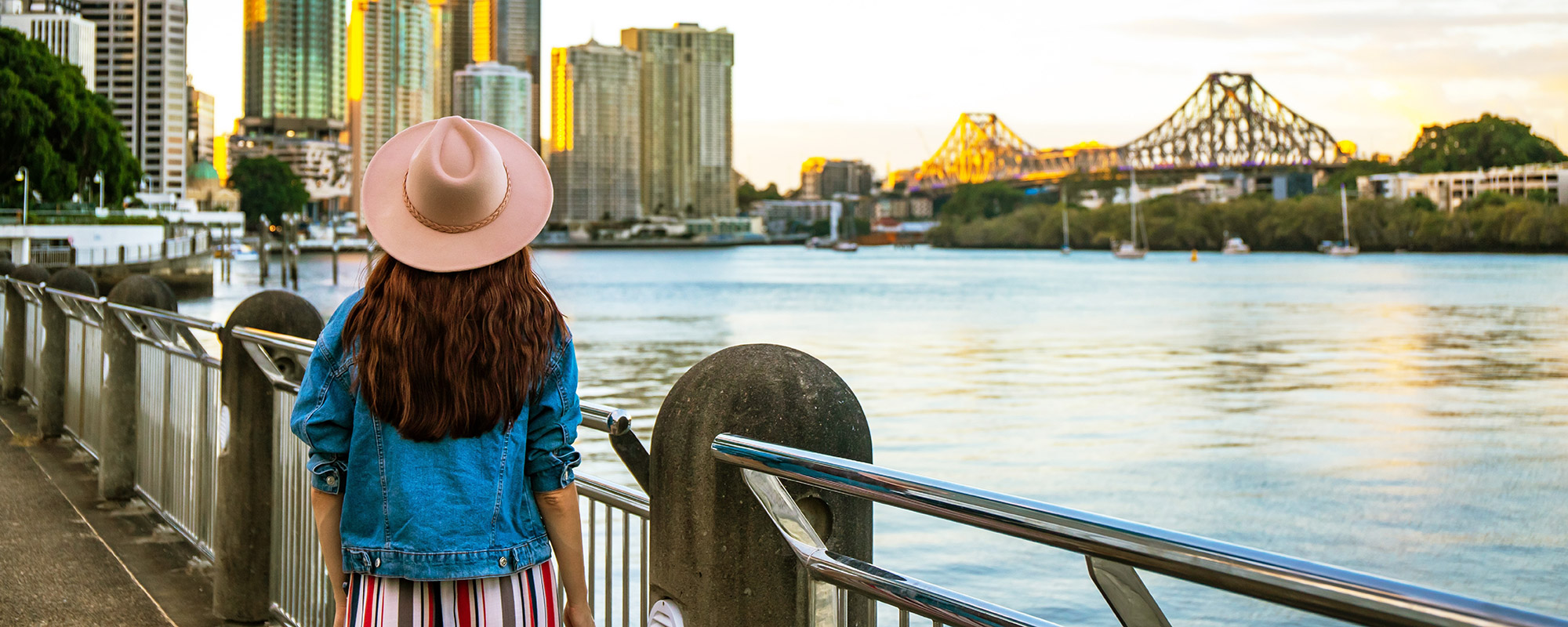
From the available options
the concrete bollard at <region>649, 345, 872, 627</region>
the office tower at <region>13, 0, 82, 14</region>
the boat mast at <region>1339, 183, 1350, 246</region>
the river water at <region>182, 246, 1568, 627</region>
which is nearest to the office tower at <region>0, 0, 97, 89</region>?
the office tower at <region>13, 0, 82, 14</region>

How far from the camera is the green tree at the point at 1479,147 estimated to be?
16825 cm

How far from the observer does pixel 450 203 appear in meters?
2.33

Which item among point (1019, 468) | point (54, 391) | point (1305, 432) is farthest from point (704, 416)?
point (1305, 432)

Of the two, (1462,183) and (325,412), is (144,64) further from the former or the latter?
(325,412)

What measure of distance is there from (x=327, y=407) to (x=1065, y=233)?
165m

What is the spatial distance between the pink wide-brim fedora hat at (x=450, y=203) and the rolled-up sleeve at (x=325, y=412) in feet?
0.78

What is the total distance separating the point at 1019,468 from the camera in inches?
695

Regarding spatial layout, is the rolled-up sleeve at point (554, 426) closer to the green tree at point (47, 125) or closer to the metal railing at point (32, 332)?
the metal railing at point (32, 332)

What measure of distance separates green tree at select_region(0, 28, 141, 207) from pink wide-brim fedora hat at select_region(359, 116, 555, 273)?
50.5 m

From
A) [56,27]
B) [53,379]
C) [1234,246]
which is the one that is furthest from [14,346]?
[1234,246]

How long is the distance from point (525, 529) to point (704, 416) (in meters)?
0.38

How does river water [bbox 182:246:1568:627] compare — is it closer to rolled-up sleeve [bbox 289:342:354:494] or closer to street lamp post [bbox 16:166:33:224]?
rolled-up sleeve [bbox 289:342:354:494]

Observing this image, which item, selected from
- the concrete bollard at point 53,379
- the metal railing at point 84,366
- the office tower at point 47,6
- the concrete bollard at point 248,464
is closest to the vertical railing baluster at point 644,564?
the concrete bollard at point 248,464

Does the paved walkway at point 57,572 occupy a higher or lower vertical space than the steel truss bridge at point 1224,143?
lower
